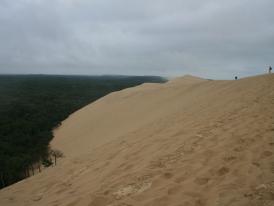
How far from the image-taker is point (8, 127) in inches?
1039

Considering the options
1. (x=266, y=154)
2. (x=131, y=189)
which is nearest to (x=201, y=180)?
(x=131, y=189)

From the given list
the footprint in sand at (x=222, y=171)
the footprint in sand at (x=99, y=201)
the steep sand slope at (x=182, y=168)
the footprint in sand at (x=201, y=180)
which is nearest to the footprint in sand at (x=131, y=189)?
the steep sand slope at (x=182, y=168)

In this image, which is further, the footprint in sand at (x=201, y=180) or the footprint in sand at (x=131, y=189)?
the footprint in sand at (x=131, y=189)

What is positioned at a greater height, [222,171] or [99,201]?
[222,171]

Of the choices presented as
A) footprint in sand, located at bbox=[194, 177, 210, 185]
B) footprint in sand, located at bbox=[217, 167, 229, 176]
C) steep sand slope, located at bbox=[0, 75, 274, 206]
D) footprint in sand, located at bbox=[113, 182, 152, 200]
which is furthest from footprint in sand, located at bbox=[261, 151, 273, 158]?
footprint in sand, located at bbox=[113, 182, 152, 200]

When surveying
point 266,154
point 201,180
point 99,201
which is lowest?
point 99,201

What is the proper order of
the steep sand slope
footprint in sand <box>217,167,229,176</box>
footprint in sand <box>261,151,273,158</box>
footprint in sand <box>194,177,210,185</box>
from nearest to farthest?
1. the steep sand slope
2. footprint in sand <box>194,177,210,185</box>
3. footprint in sand <box>217,167,229,176</box>
4. footprint in sand <box>261,151,273,158</box>

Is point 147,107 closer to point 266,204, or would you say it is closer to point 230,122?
point 230,122

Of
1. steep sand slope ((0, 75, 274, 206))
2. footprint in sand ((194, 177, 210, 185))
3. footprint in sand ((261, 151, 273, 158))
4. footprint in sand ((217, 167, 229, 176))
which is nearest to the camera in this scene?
steep sand slope ((0, 75, 274, 206))

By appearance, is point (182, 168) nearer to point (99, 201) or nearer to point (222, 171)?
point (222, 171)

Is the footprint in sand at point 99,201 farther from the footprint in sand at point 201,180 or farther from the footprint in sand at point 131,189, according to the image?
the footprint in sand at point 201,180

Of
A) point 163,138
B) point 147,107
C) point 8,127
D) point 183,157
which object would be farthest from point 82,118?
point 183,157

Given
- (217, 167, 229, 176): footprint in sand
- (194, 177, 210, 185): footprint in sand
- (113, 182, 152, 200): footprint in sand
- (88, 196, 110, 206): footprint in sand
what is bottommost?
(88, 196, 110, 206): footprint in sand

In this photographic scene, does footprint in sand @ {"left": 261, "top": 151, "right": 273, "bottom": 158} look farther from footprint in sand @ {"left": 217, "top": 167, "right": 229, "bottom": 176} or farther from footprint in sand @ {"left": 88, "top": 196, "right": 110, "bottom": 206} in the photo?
footprint in sand @ {"left": 88, "top": 196, "right": 110, "bottom": 206}
